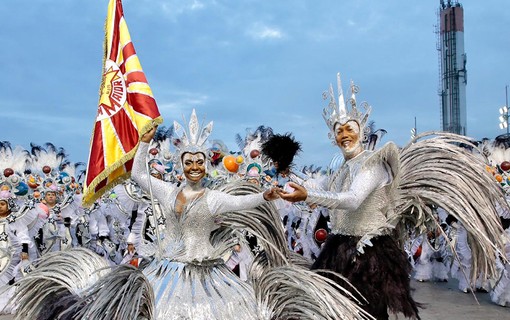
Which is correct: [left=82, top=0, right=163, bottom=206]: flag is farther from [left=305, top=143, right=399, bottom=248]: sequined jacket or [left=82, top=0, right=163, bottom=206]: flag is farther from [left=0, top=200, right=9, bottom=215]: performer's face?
[left=0, top=200, right=9, bottom=215]: performer's face

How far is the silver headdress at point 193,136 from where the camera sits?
3.62 m

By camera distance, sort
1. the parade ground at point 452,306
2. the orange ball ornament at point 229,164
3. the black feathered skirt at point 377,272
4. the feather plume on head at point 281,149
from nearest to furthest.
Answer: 1. the black feathered skirt at point 377,272
2. the orange ball ornament at point 229,164
3. the feather plume on head at point 281,149
4. the parade ground at point 452,306

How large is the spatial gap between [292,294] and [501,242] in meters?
1.41

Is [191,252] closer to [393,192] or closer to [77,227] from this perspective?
[393,192]

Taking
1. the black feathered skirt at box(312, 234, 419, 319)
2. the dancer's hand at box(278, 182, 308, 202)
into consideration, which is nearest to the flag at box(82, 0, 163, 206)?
the dancer's hand at box(278, 182, 308, 202)

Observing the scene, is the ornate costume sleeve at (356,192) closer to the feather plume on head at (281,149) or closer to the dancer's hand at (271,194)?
the dancer's hand at (271,194)

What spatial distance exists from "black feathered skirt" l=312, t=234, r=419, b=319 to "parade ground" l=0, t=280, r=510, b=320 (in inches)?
133

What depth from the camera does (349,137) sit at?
403 centimetres

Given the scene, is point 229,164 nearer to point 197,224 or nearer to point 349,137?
point 349,137

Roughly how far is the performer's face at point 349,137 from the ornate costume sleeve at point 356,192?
0.30 m

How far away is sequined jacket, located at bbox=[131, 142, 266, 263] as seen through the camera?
342 centimetres

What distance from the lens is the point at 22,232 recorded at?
8.66 metres

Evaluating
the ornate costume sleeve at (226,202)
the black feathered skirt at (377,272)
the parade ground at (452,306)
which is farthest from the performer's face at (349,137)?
the parade ground at (452,306)

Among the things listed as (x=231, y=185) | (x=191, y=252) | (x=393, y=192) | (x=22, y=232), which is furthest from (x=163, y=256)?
(x=22, y=232)
